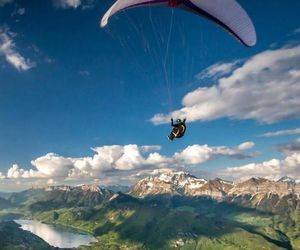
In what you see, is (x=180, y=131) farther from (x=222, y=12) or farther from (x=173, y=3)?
(x=173, y=3)

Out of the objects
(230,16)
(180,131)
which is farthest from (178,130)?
(230,16)

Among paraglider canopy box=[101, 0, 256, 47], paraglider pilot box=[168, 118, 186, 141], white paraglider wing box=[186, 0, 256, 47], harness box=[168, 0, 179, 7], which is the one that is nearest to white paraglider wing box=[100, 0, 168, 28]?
paraglider canopy box=[101, 0, 256, 47]

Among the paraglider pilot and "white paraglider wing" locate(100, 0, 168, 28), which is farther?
the paraglider pilot

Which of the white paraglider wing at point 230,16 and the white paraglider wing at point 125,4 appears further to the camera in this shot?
the white paraglider wing at point 230,16

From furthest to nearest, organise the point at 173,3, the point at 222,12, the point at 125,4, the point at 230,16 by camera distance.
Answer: the point at 173,3 < the point at 230,16 < the point at 222,12 < the point at 125,4

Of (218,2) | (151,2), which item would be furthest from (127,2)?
(218,2)

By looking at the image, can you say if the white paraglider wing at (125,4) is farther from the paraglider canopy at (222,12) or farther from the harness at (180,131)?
the harness at (180,131)

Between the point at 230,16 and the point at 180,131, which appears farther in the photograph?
the point at 180,131

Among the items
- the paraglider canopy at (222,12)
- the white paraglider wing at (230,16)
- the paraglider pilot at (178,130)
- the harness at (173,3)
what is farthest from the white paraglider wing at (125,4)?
the paraglider pilot at (178,130)

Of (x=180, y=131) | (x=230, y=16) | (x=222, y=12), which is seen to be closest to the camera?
(x=222, y=12)

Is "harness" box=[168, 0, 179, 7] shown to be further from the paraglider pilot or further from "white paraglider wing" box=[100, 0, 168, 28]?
the paraglider pilot
